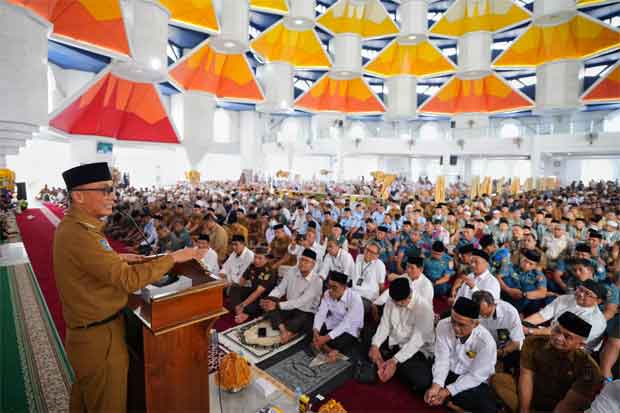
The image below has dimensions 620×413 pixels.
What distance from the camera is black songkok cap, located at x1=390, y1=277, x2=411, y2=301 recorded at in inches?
114

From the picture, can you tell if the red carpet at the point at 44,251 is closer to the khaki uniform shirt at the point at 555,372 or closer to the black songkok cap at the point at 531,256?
the khaki uniform shirt at the point at 555,372

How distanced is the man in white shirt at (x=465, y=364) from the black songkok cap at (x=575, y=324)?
523mm

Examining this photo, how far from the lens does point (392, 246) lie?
600 centimetres

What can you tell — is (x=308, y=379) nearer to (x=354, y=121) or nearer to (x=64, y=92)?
(x=64, y=92)

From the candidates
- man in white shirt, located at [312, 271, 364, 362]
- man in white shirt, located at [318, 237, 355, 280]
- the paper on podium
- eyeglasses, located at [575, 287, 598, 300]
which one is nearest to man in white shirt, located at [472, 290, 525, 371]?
eyeglasses, located at [575, 287, 598, 300]

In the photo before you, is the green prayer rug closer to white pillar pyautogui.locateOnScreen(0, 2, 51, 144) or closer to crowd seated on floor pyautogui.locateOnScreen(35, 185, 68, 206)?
white pillar pyautogui.locateOnScreen(0, 2, 51, 144)

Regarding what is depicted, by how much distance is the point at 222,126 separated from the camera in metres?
25.1

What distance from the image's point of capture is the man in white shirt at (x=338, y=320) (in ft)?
10.4

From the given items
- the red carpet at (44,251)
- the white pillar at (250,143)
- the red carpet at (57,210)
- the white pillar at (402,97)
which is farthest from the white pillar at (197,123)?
the white pillar at (402,97)

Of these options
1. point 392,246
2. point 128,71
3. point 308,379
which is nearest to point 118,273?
point 308,379

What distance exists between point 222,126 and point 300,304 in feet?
77.8

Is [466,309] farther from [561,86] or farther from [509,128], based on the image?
[509,128]

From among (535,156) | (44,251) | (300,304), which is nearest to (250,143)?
(535,156)

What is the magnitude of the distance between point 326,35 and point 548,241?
71.3 feet
